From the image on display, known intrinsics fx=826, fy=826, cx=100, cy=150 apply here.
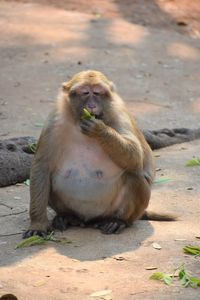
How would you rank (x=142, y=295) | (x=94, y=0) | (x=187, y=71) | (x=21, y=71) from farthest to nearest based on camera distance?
1. (x=94, y=0)
2. (x=187, y=71)
3. (x=21, y=71)
4. (x=142, y=295)

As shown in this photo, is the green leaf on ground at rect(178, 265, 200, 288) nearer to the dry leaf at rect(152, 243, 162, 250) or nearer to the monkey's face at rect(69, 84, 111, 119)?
the dry leaf at rect(152, 243, 162, 250)

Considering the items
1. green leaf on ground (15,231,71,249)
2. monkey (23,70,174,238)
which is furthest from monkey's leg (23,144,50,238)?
green leaf on ground (15,231,71,249)

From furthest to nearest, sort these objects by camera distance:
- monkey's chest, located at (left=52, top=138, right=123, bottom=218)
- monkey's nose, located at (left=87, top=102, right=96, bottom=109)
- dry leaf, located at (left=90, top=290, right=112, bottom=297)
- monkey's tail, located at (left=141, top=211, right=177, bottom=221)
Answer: monkey's tail, located at (left=141, top=211, right=177, bottom=221)
monkey's chest, located at (left=52, top=138, right=123, bottom=218)
monkey's nose, located at (left=87, top=102, right=96, bottom=109)
dry leaf, located at (left=90, top=290, right=112, bottom=297)

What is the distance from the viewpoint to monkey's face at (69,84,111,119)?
6227mm

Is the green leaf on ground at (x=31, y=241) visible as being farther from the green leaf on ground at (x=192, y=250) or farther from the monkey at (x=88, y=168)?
the green leaf on ground at (x=192, y=250)

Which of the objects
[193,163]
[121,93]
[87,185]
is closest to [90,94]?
[87,185]

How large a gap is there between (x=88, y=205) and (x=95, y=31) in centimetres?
815

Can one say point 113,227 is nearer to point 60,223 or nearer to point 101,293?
point 60,223

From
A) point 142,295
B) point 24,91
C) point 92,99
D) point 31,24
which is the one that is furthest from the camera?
point 31,24

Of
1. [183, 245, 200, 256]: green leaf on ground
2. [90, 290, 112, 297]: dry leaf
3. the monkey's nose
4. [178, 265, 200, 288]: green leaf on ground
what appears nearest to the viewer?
[90, 290, 112, 297]: dry leaf

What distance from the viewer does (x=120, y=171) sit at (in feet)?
21.3

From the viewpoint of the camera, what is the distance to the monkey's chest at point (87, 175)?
21.3ft

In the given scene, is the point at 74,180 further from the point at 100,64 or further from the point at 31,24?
the point at 31,24

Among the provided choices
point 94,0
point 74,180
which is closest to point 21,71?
point 94,0
